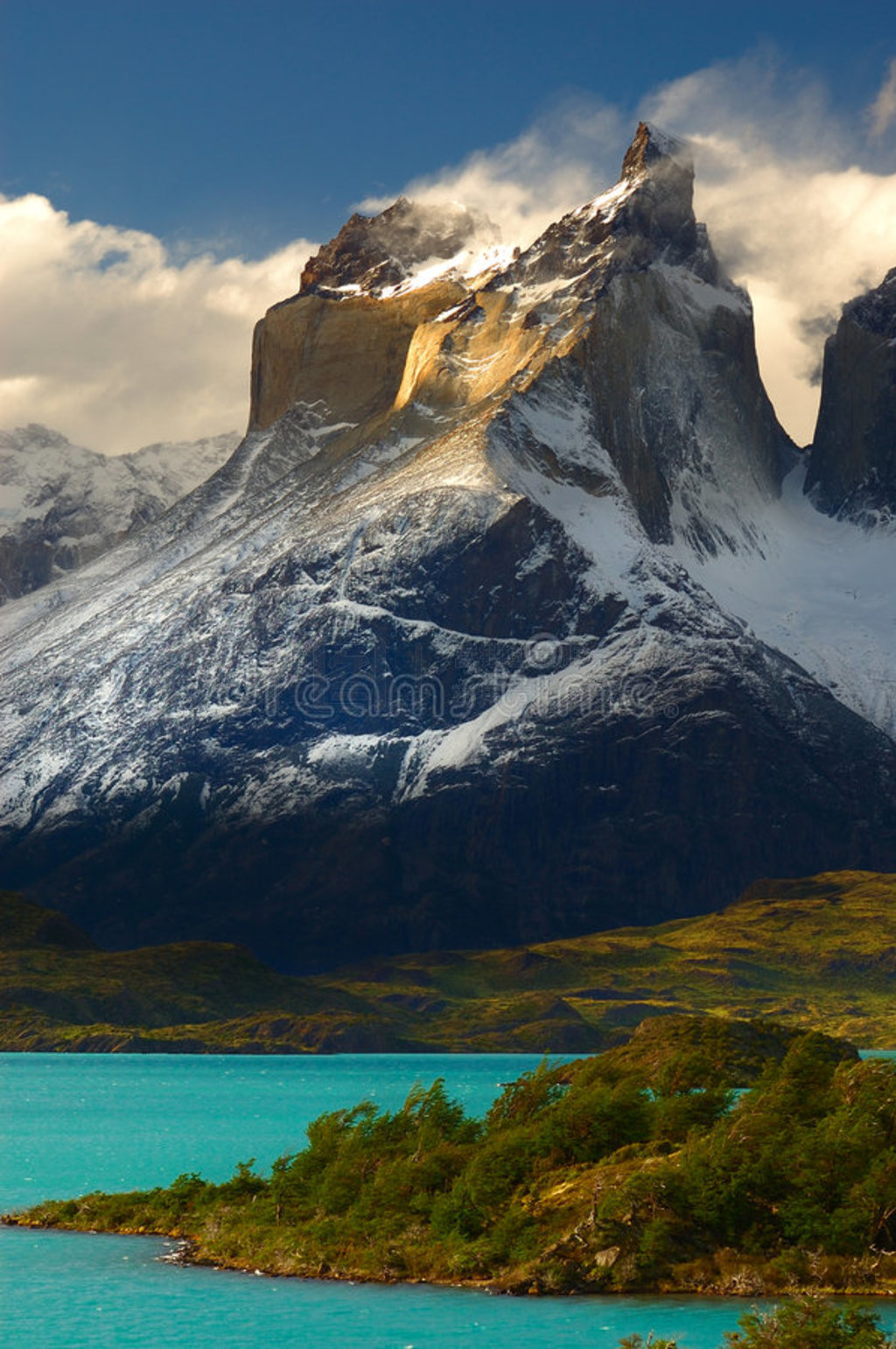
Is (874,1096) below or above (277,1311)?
above

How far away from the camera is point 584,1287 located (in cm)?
8531

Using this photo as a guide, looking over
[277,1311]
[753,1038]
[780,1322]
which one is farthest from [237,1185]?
[753,1038]

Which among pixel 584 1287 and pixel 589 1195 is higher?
pixel 589 1195

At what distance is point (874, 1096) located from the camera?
296 feet

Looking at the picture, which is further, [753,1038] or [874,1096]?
[753,1038]

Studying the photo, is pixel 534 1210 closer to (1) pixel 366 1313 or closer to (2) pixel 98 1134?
(1) pixel 366 1313

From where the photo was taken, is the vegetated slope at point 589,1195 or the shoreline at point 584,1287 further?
the vegetated slope at point 589,1195

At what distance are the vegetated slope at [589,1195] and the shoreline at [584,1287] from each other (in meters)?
0.11

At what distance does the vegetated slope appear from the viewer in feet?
279

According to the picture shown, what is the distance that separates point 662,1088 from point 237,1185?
22.8 m

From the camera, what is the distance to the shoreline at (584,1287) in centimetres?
A: 8269

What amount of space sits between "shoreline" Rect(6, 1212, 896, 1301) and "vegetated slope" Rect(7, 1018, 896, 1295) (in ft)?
0.36

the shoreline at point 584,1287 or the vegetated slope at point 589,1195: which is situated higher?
the vegetated slope at point 589,1195

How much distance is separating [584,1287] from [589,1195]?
14.0ft
